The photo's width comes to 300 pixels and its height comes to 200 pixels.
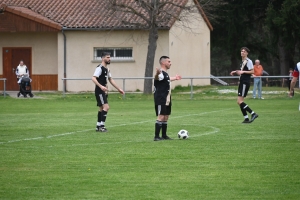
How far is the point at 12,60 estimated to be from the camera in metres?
41.4

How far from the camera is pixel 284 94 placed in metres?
34.6

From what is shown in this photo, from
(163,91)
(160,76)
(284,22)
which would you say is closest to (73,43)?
(284,22)

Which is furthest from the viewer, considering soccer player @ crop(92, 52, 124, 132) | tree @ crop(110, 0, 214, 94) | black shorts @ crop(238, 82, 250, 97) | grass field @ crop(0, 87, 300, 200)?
tree @ crop(110, 0, 214, 94)

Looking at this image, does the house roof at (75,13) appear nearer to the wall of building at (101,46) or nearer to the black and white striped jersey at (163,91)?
the wall of building at (101,46)

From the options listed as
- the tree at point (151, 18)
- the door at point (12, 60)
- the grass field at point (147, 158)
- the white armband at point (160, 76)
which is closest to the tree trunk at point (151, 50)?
the tree at point (151, 18)

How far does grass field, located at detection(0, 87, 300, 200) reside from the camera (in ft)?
30.3

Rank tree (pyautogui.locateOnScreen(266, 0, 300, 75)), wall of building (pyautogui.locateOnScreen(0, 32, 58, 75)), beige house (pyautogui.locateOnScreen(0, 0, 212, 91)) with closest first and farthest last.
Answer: beige house (pyautogui.locateOnScreen(0, 0, 212, 91))
wall of building (pyautogui.locateOnScreen(0, 32, 58, 75))
tree (pyautogui.locateOnScreen(266, 0, 300, 75))

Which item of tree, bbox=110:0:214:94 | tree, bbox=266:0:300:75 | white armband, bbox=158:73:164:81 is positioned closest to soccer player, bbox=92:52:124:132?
white armband, bbox=158:73:164:81

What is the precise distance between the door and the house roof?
2408 millimetres

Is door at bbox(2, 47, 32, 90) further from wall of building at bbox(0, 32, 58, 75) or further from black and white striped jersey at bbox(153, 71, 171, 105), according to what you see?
black and white striped jersey at bbox(153, 71, 171, 105)

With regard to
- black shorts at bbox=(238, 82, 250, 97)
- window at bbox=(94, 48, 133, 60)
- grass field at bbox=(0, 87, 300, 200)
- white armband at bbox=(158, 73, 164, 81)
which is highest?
window at bbox=(94, 48, 133, 60)

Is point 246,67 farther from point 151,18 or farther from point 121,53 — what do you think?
point 121,53

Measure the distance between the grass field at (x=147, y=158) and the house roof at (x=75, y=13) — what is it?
16.7 meters

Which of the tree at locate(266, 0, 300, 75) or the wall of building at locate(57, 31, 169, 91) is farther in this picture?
the tree at locate(266, 0, 300, 75)
